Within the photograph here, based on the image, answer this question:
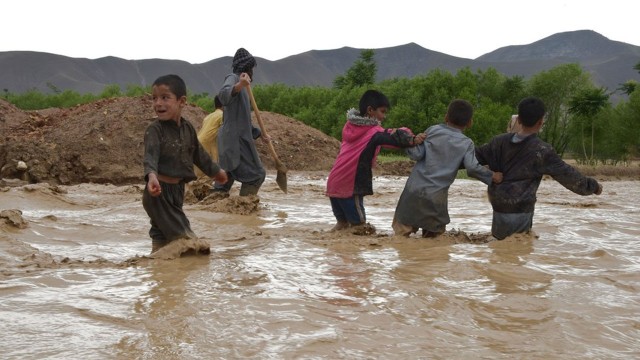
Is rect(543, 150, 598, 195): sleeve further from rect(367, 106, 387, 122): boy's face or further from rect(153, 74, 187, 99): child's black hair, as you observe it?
rect(153, 74, 187, 99): child's black hair

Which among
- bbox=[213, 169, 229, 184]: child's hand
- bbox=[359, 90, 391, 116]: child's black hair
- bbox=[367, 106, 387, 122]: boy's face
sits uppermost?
bbox=[359, 90, 391, 116]: child's black hair

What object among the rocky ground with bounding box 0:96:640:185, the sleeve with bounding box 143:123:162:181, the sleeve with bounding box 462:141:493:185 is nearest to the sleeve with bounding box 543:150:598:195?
the sleeve with bounding box 462:141:493:185

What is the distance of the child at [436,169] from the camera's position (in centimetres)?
506

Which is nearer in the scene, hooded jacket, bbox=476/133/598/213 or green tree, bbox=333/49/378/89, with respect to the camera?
hooded jacket, bbox=476/133/598/213

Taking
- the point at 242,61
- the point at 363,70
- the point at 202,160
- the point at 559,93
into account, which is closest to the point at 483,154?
the point at 202,160

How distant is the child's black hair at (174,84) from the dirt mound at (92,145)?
9.12 m

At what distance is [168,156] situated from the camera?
163 inches

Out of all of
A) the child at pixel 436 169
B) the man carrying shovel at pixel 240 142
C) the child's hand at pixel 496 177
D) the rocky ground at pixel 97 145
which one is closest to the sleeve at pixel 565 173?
the child's hand at pixel 496 177

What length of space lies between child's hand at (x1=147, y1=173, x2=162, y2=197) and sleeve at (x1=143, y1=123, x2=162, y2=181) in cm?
10

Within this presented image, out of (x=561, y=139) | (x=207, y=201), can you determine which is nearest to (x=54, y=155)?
(x=207, y=201)

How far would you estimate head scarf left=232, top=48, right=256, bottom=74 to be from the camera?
6691mm

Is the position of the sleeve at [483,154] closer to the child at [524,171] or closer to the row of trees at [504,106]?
the child at [524,171]

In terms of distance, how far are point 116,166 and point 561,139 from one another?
22839 millimetres

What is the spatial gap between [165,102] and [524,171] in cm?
264
